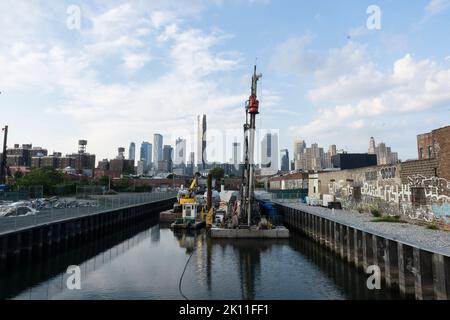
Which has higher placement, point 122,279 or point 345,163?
point 345,163

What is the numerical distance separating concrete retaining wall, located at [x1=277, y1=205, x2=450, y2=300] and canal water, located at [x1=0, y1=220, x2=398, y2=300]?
75 cm

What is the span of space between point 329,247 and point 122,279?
1685 cm

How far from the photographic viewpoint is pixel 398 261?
53.1 feet

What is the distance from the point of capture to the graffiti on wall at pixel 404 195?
2380 cm

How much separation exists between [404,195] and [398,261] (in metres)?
14.4

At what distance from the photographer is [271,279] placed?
1942 centimetres

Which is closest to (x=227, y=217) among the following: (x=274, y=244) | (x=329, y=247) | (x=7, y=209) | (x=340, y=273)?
(x=274, y=244)

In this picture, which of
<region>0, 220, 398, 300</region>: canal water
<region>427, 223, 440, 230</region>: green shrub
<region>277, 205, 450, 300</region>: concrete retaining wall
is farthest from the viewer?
<region>427, 223, 440, 230</region>: green shrub

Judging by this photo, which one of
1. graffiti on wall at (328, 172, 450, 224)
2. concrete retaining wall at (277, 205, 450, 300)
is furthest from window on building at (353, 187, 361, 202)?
concrete retaining wall at (277, 205, 450, 300)

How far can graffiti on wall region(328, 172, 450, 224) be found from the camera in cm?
2380

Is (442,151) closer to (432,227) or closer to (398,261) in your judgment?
(432,227)

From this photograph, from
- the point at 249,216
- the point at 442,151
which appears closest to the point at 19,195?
the point at 249,216

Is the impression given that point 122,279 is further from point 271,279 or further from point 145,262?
point 271,279

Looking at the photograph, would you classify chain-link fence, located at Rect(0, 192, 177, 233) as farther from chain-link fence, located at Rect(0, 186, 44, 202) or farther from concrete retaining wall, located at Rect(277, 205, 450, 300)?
concrete retaining wall, located at Rect(277, 205, 450, 300)
